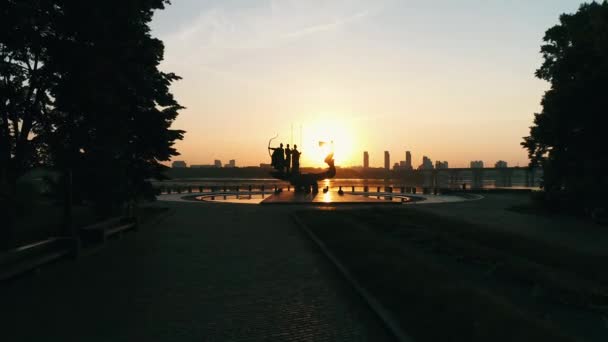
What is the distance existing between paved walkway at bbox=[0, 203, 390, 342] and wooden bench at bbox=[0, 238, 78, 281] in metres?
0.31

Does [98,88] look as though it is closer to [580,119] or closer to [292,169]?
[580,119]

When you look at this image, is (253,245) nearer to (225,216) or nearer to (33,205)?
(33,205)

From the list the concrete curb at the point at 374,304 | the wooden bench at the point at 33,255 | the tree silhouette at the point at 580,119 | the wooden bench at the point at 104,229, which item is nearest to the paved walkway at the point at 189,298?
the concrete curb at the point at 374,304

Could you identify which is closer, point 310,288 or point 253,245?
point 310,288

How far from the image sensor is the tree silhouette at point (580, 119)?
19844 millimetres

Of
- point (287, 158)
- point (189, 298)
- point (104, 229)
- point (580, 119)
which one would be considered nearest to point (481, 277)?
point (189, 298)

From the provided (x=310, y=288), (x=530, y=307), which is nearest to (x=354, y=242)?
(x=310, y=288)

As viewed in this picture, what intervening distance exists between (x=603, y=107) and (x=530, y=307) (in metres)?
16.9

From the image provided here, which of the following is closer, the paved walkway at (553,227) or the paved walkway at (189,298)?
the paved walkway at (189,298)

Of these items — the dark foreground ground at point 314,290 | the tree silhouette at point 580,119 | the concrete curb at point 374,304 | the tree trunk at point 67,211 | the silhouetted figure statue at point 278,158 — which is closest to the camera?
the concrete curb at point 374,304

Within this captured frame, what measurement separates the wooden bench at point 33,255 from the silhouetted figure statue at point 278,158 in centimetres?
2998

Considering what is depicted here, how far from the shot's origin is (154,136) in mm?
21156

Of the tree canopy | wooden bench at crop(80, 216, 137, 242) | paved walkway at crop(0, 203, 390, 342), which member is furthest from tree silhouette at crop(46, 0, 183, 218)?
paved walkway at crop(0, 203, 390, 342)

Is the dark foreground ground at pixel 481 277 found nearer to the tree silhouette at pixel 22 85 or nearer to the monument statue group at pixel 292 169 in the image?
the tree silhouette at pixel 22 85
